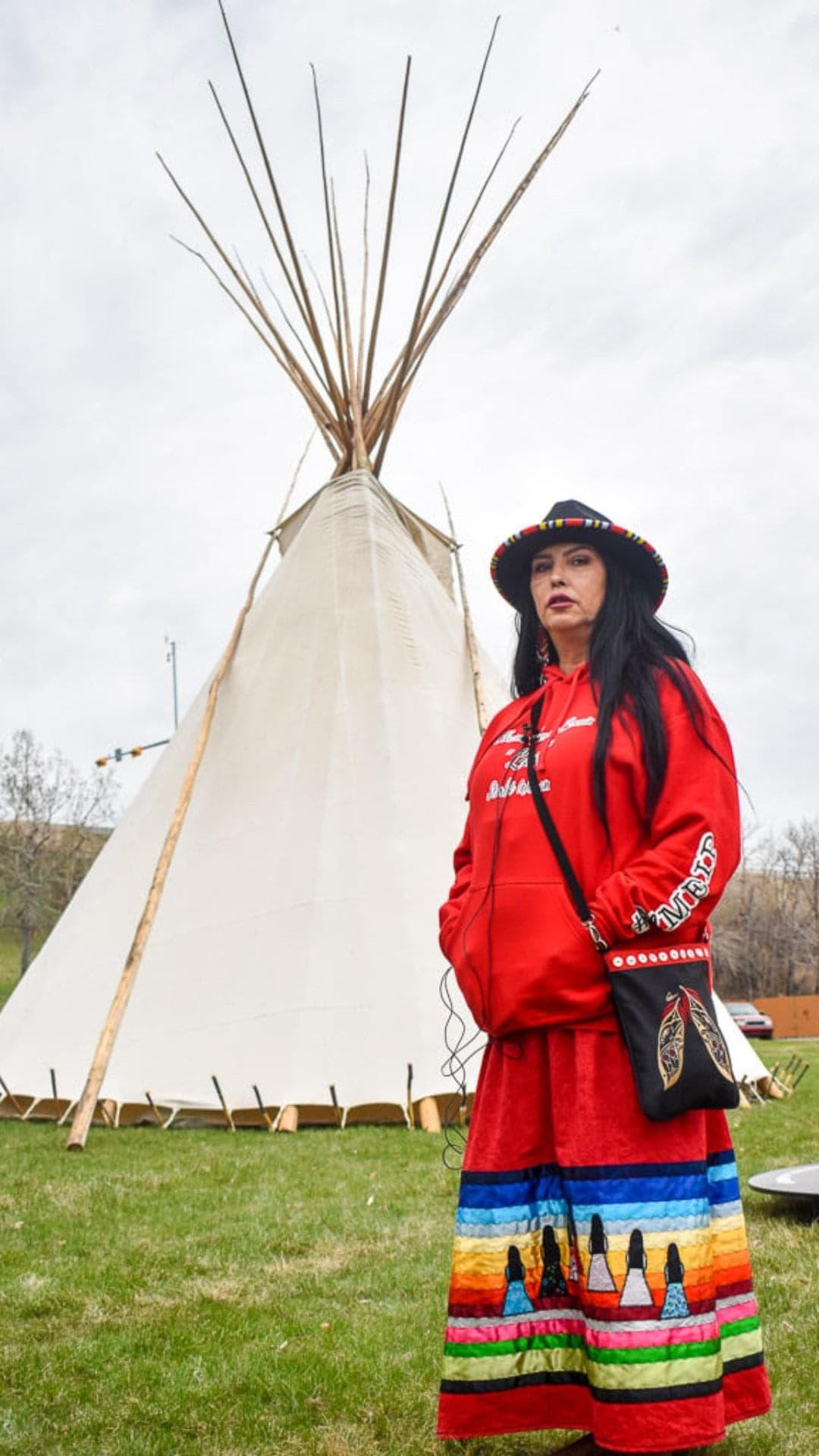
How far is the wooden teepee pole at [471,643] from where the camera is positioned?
777 centimetres

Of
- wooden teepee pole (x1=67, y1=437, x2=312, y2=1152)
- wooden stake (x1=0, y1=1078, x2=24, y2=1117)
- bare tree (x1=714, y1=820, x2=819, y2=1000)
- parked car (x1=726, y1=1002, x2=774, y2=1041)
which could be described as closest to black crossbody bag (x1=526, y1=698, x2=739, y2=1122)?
wooden teepee pole (x1=67, y1=437, x2=312, y2=1152)

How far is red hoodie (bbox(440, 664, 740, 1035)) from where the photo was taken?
6.06ft

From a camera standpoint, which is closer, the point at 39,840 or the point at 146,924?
the point at 146,924

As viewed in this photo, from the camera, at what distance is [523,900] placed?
1944 mm

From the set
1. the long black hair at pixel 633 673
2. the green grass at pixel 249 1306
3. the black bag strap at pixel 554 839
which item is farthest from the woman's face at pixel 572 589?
the green grass at pixel 249 1306

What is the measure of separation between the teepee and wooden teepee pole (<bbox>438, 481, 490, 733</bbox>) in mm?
68

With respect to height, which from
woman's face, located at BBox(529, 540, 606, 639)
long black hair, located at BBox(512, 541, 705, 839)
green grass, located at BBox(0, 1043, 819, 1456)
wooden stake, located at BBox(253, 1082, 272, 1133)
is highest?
woman's face, located at BBox(529, 540, 606, 639)

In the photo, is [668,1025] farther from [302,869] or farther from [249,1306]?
[302,869]

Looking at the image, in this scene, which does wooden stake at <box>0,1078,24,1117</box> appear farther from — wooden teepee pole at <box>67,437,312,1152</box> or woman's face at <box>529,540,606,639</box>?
woman's face at <box>529,540,606,639</box>

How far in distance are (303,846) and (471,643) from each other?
7.65 ft

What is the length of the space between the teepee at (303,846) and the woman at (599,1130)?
413 cm

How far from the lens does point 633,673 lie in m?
2.06

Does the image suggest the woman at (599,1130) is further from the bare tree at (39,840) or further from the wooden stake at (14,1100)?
the bare tree at (39,840)

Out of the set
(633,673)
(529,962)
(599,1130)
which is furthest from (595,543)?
(599,1130)
